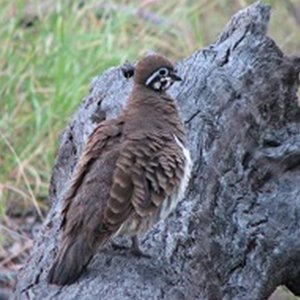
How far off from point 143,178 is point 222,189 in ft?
1.56

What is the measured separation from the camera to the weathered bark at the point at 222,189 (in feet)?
15.7

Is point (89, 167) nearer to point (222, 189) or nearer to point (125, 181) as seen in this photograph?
point (125, 181)

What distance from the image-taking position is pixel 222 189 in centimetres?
523

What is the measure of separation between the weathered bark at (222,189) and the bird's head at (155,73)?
29 centimetres

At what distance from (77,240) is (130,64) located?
1404mm

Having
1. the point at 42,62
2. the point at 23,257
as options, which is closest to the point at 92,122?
the point at 23,257

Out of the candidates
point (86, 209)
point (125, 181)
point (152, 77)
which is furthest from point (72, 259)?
point (152, 77)

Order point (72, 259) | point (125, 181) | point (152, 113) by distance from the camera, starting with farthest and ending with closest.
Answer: point (152, 113) < point (125, 181) < point (72, 259)

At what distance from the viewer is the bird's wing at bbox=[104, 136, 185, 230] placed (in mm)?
4762

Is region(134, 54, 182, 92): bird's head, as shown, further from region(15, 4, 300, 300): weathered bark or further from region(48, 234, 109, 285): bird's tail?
region(48, 234, 109, 285): bird's tail

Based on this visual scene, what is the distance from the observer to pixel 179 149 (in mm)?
5023

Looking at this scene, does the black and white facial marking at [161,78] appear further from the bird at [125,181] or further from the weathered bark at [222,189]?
the weathered bark at [222,189]

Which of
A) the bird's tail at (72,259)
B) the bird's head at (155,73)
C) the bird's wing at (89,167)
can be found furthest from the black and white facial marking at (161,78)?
the bird's tail at (72,259)

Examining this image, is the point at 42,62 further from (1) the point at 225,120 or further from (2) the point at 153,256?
(2) the point at 153,256
